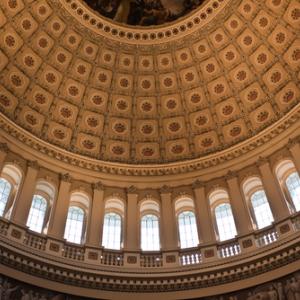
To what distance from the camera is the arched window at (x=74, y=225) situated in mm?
24328

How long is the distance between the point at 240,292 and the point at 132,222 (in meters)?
6.50

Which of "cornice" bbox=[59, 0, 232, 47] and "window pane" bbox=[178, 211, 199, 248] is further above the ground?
"cornice" bbox=[59, 0, 232, 47]

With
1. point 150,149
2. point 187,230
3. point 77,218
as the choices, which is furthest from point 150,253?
point 150,149

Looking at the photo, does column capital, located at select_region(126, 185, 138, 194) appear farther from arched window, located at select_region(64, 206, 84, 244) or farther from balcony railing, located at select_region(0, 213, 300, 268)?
balcony railing, located at select_region(0, 213, 300, 268)

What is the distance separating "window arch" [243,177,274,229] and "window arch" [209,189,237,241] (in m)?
1.05

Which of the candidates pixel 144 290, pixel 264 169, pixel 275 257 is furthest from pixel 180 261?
pixel 264 169

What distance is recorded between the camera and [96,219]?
82.3 ft

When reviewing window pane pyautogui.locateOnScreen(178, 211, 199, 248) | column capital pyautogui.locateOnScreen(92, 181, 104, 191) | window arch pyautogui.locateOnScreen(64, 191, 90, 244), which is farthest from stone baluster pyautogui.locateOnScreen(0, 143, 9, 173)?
window pane pyautogui.locateOnScreen(178, 211, 199, 248)

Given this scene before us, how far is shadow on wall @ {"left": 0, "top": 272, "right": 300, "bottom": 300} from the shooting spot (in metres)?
20.0

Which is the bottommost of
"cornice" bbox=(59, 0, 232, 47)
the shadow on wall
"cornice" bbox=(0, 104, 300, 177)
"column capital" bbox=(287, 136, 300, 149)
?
the shadow on wall

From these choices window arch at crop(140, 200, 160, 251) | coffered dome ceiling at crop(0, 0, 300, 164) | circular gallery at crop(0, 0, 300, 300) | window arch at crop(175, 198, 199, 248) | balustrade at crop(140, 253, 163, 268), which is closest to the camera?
circular gallery at crop(0, 0, 300, 300)

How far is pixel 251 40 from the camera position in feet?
95.9

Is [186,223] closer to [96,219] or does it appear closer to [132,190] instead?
[132,190]

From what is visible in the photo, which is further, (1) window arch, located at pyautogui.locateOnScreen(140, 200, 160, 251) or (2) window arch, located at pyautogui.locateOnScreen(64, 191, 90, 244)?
(1) window arch, located at pyautogui.locateOnScreen(140, 200, 160, 251)
